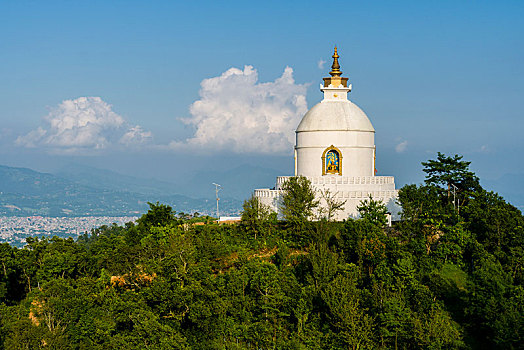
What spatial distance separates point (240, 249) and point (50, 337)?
1240 centimetres

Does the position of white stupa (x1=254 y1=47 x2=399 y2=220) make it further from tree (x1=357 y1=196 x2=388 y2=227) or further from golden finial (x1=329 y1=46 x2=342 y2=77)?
tree (x1=357 y1=196 x2=388 y2=227)

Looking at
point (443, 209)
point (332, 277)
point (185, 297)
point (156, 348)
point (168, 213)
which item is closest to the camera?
point (156, 348)

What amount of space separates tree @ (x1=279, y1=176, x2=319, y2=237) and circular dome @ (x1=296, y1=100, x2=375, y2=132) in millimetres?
5165

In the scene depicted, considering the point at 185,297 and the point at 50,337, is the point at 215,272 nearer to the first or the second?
the point at 185,297

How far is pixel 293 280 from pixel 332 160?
14819 millimetres

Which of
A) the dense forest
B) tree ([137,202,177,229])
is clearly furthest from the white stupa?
tree ([137,202,177,229])

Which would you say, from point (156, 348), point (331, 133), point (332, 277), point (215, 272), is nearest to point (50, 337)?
point (156, 348)

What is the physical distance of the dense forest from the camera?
3281 cm

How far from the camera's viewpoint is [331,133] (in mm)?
49375

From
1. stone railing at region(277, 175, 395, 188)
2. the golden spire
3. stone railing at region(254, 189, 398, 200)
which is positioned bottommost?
stone railing at region(254, 189, 398, 200)

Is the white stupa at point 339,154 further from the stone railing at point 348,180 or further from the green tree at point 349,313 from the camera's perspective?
the green tree at point 349,313

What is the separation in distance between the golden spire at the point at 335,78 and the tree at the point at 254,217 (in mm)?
11913

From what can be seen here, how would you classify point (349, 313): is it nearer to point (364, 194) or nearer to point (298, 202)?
point (298, 202)

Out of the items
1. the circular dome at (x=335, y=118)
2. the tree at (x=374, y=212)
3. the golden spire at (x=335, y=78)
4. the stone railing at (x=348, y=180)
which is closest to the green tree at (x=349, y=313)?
the tree at (x=374, y=212)
